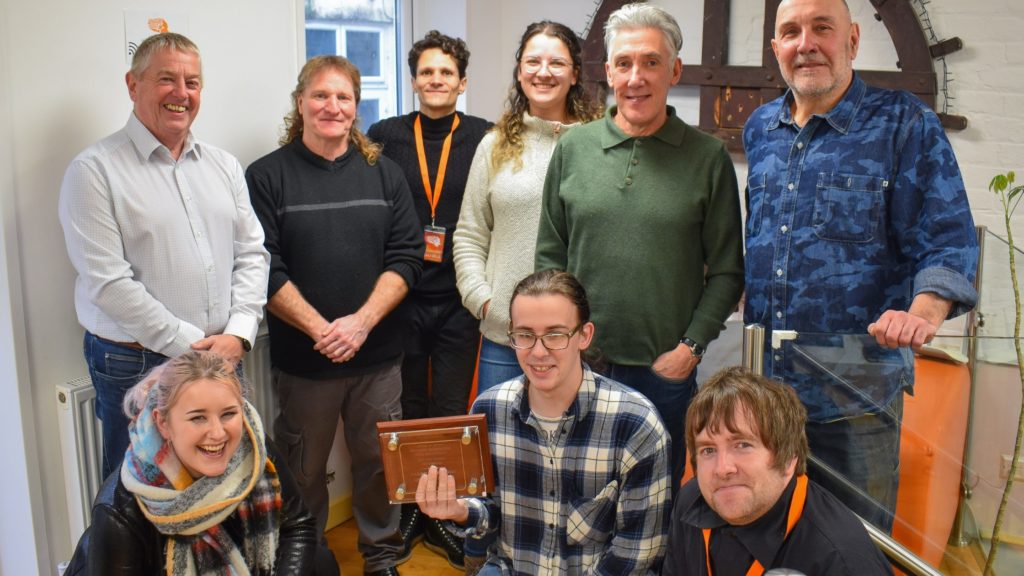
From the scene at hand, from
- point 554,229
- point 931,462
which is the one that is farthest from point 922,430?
point 554,229

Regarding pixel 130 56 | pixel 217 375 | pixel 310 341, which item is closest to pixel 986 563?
pixel 217 375

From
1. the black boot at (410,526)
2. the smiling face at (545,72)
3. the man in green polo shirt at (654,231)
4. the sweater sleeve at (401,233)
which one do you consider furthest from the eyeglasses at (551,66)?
the black boot at (410,526)

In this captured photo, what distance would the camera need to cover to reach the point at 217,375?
6.79 feet

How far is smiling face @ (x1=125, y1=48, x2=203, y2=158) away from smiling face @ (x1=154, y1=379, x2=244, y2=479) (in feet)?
2.67

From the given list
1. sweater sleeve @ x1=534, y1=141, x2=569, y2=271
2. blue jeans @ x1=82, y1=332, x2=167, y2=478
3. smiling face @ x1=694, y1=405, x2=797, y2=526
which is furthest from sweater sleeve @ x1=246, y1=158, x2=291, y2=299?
smiling face @ x1=694, y1=405, x2=797, y2=526

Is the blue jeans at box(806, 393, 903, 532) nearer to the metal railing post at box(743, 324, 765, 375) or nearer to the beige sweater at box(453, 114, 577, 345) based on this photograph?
the metal railing post at box(743, 324, 765, 375)

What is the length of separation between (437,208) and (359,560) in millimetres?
1265

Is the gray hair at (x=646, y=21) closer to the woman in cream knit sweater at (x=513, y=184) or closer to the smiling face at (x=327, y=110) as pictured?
the woman in cream knit sweater at (x=513, y=184)

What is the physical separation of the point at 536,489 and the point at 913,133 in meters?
1.13

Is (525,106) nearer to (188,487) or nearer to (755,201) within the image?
(755,201)

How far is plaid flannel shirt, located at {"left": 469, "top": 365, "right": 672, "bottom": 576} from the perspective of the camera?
6.68ft

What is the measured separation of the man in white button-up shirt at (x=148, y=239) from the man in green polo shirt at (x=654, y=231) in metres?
0.99

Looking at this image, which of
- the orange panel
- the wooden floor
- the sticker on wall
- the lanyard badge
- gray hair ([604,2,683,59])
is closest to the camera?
the orange panel

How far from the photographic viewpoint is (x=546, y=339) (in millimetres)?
2039
